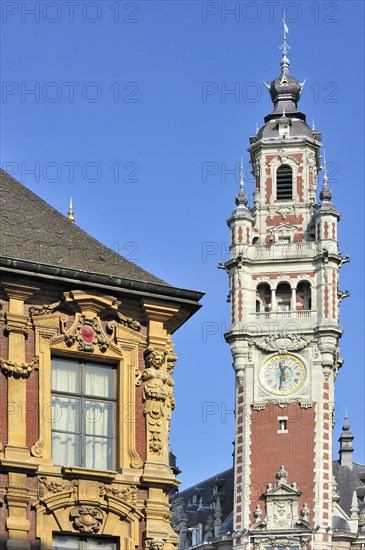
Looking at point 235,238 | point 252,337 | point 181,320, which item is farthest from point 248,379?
point 181,320

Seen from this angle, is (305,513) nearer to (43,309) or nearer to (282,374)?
(282,374)

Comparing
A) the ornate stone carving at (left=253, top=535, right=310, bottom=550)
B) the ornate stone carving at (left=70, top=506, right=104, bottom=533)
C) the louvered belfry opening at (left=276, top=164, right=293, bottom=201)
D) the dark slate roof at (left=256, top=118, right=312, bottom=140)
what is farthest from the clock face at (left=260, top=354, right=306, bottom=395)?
the ornate stone carving at (left=70, top=506, right=104, bottom=533)

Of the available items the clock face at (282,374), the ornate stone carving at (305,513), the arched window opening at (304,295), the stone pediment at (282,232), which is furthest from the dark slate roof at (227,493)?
the stone pediment at (282,232)

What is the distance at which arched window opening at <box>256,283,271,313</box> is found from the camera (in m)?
103

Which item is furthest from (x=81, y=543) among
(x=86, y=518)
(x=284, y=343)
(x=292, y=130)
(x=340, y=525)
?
(x=292, y=130)

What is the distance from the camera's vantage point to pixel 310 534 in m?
97.9

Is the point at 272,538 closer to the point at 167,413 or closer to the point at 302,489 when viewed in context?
the point at 302,489

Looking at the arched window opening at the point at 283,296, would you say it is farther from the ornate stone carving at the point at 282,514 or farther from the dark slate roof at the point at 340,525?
the dark slate roof at the point at 340,525

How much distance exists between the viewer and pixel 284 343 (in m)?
101

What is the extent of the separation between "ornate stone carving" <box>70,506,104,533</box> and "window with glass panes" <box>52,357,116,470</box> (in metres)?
0.90

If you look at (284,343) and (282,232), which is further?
(282,232)

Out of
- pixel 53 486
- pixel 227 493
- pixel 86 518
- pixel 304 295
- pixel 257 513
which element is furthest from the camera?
pixel 227 493

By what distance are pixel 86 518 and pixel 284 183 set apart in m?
78.8

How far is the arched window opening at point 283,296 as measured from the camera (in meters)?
103
